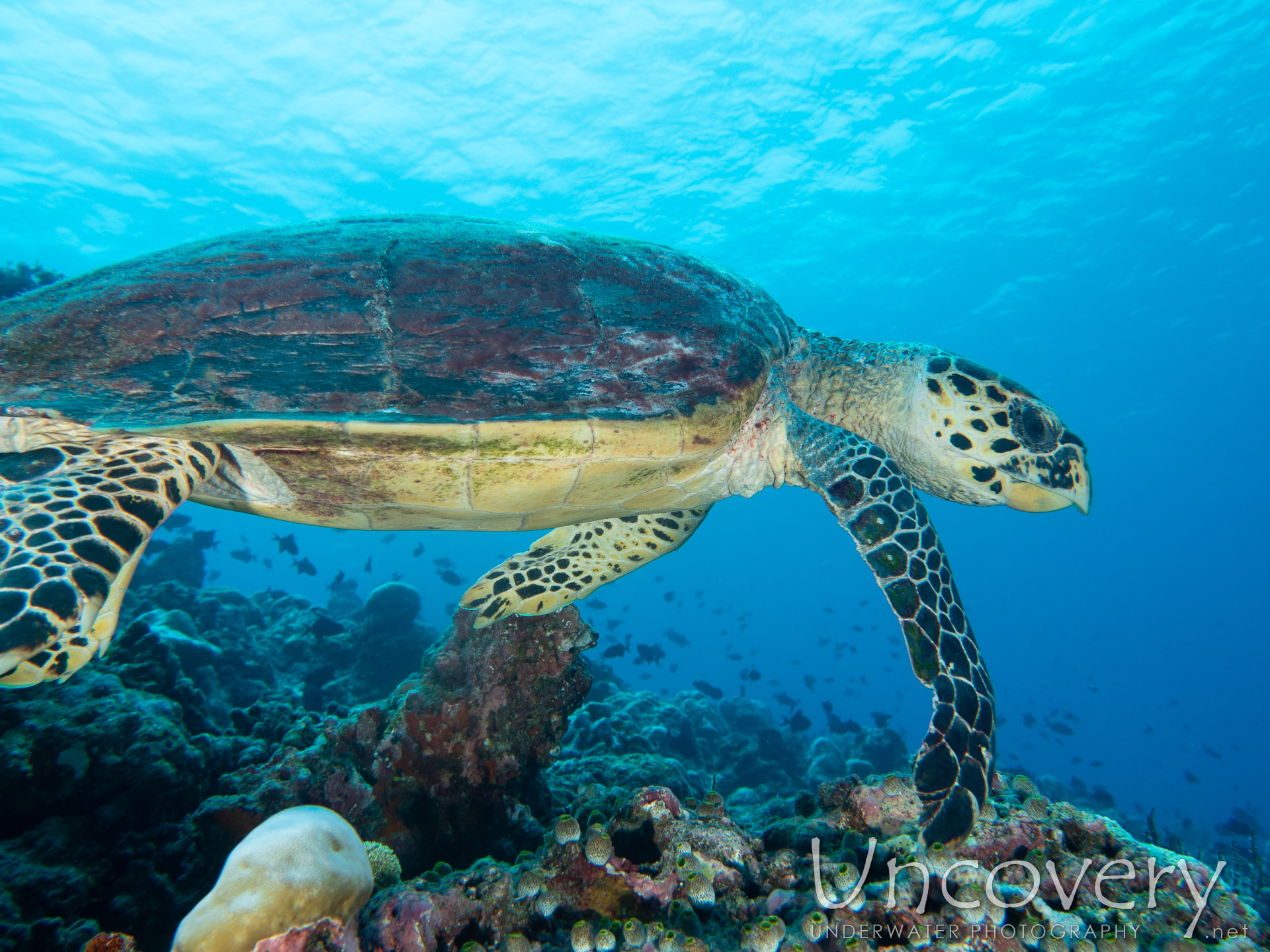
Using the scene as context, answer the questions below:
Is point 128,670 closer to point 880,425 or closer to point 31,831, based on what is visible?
point 31,831

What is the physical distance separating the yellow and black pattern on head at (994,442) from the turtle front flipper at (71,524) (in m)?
4.86

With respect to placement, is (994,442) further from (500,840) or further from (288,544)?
(288,544)

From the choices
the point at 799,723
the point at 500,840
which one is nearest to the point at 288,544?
the point at 500,840

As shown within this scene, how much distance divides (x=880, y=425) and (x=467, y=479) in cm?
338

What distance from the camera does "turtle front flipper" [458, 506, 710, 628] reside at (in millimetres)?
3836

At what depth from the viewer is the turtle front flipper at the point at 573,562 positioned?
3836 millimetres

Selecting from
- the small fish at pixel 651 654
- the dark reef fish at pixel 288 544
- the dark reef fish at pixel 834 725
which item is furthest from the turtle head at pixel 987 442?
the dark reef fish at pixel 288 544

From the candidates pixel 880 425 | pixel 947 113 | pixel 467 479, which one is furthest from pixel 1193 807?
pixel 467 479

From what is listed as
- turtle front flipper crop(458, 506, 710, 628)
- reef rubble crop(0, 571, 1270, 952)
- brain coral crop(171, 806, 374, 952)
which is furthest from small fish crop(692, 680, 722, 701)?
brain coral crop(171, 806, 374, 952)

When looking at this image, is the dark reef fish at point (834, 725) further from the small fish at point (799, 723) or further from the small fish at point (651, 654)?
the small fish at point (651, 654)

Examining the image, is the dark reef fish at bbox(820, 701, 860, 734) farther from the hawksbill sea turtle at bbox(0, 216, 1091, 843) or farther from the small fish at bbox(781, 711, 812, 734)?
the hawksbill sea turtle at bbox(0, 216, 1091, 843)

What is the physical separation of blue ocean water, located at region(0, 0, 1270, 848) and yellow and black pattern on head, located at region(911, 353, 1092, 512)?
17124mm

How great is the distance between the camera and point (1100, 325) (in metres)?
34.7

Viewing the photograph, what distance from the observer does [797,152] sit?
79.9ft
